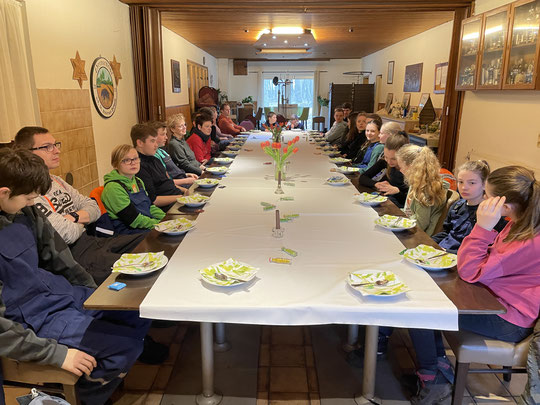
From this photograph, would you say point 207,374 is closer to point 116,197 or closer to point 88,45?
point 116,197

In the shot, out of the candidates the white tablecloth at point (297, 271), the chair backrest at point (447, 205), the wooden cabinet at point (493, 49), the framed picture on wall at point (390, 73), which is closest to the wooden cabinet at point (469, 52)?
the wooden cabinet at point (493, 49)

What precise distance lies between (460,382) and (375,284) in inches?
20.8

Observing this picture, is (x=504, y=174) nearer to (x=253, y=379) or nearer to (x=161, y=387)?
(x=253, y=379)

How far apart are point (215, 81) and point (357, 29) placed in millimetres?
6931

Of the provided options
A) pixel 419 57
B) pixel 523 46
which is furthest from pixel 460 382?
pixel 419 57

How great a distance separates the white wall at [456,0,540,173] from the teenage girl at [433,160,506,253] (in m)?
2.10

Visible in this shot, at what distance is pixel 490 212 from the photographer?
1480mm

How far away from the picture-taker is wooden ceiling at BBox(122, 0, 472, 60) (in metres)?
4.97

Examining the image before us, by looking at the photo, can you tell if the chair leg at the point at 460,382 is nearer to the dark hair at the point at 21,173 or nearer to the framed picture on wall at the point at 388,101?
the dark hair at the point at 21,173

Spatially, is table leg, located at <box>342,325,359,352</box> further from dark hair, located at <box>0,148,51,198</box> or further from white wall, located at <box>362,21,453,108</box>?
white wall, located at <box>362,21,453,108</box>

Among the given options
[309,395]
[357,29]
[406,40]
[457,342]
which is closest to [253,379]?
[309,395]

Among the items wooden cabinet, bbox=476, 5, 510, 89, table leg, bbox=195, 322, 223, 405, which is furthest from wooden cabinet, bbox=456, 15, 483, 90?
table leg, bbox=195, 322, 223, 405

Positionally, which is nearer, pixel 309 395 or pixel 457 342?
pixel 457 342

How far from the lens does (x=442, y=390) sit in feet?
5.54
